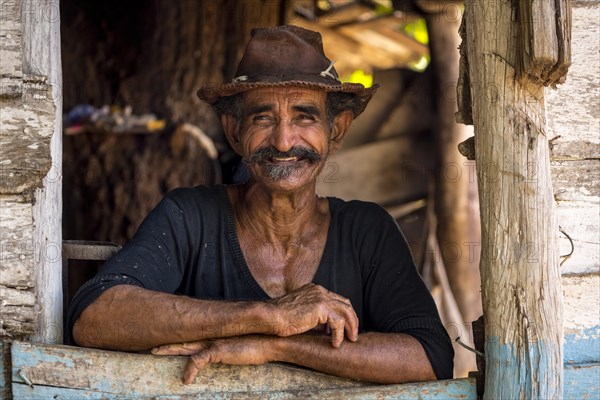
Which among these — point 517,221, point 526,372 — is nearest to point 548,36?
point 517,221

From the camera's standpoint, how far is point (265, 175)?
334 centimetres

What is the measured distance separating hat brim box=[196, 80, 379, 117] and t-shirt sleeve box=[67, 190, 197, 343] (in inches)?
16.7

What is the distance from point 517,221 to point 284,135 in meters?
1.03

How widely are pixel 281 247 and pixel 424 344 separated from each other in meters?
0.78

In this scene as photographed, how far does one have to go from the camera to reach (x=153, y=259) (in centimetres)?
312

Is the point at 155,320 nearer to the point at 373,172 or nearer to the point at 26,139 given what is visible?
the point at 26,139

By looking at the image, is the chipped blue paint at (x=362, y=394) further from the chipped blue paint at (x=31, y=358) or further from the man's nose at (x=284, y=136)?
the man's nose at (x=284, y=136)

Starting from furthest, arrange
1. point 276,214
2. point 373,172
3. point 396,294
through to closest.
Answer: point 373,172
point 276,214
point 396,294

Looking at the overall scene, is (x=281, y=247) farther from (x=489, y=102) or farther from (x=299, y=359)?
(x=489, y=102)

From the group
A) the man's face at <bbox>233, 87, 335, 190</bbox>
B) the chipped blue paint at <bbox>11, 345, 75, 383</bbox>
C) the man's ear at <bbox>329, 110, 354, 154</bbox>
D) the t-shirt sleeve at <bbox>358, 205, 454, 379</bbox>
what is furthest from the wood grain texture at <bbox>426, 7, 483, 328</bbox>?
the chipped blue paint at <bbox>11, 345, 75, 383</bbox>

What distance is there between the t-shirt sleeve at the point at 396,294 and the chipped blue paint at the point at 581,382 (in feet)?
1.27

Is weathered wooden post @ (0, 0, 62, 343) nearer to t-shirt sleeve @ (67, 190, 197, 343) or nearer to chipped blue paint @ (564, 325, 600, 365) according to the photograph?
t-shirt sleeve @ (67, 190, 197, 343)

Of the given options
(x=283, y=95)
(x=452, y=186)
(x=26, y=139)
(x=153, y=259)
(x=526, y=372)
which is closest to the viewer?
(x=526, y=372)

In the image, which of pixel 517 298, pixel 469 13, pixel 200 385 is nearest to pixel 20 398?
pixel 200 385
